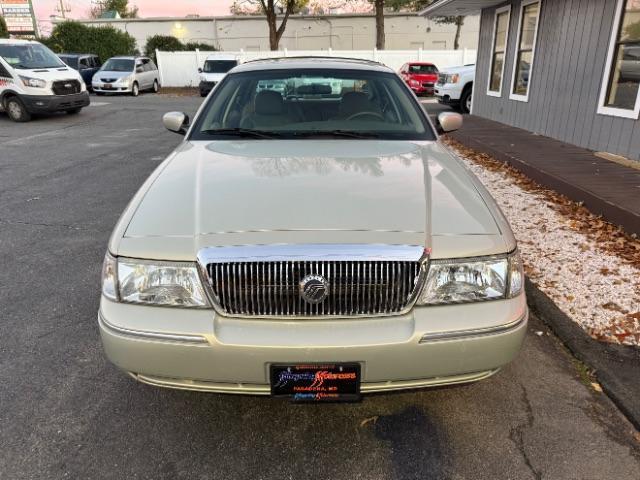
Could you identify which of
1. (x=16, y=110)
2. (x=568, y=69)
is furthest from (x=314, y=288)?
(x=16, y=110)

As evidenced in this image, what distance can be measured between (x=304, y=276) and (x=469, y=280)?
0.71 metres

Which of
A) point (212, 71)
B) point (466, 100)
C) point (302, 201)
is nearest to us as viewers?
point (302, 201)

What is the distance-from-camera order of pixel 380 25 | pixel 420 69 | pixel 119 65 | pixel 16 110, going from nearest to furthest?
1. pixel 16 110
2. pixel 420 69
3. pixel 119 65
4. pixel 380 25

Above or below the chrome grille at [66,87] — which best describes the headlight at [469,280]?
below

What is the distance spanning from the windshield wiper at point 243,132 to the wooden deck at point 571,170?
3.47 metres

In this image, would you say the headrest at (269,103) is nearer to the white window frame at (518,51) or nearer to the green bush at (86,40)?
the white window frame at (518,51)

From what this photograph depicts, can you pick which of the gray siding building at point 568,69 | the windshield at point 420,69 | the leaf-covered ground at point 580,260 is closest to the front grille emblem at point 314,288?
the leaf-covered ground at point 580,260

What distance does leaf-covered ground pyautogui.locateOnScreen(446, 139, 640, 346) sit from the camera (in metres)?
3.19

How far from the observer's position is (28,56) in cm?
1295

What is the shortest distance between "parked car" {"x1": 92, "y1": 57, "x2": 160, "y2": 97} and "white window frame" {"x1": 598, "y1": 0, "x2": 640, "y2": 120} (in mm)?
19193

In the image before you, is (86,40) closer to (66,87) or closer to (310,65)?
(66,87)

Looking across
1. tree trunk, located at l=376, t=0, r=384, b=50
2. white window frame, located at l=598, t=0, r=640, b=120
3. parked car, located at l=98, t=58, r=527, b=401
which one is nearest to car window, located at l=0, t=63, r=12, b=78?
parked car, located at l=98, t=58, r=527, b=401

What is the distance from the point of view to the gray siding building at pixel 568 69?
6977 millimetres

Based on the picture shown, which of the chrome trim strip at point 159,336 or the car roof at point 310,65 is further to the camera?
the car roof at point 310,65
